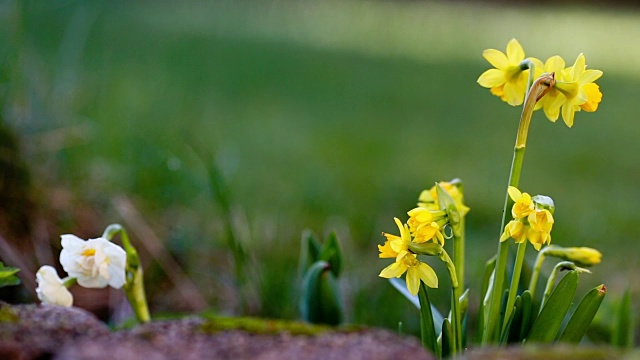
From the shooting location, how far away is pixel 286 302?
1.58 m

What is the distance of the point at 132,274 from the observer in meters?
1.09

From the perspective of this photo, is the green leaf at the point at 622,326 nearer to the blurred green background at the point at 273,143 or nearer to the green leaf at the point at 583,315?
the green leaf at the point at 583,315

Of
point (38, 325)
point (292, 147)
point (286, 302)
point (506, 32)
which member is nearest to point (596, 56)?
point (506, 32)

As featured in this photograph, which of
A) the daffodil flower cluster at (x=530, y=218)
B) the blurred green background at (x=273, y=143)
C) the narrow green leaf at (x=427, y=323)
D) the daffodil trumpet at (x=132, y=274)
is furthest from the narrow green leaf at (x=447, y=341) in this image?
the blurred green background at (x=273, y=143)

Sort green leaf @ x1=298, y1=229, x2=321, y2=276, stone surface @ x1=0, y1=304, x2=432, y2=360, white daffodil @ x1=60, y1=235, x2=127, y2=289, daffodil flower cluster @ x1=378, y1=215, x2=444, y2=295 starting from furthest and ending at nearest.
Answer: green leaf @ x1=298, y1=229, x2=321, y2=276, white daffodil @ x1=60, y1=235, x2=127, y2=289, daffodil flower cluster @ x1=378, y1=215, x2=444, y2=295, stone surface @ x1=0, y1=304, x2=432, y2=360

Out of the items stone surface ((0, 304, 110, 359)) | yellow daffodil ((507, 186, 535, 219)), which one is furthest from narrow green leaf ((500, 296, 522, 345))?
stone surface ((0, 304, 110, 359))

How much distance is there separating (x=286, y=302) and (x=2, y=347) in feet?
2.91

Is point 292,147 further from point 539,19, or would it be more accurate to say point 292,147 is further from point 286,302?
point 539,19

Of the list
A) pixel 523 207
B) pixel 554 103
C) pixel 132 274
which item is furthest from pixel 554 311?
pixel 132 274

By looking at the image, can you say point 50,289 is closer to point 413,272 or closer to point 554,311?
point 413,272

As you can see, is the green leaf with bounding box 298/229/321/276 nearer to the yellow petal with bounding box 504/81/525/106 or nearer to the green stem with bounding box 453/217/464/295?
the green stem with bounding box 453/217/464/295

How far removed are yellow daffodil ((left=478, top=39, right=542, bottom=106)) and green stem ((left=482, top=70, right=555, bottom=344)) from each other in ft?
0.17

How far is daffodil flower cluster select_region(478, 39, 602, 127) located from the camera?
94 centimetres

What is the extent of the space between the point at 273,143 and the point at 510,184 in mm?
2129
